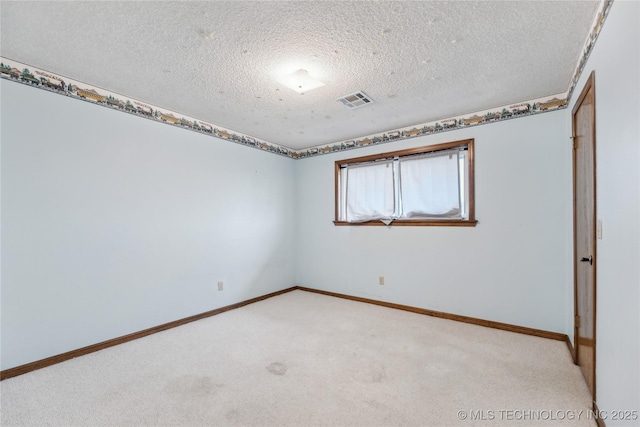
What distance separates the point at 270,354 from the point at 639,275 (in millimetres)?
2440

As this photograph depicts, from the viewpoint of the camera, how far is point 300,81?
239 cm

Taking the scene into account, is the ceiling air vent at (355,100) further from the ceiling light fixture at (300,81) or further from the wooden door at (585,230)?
the wooden door at (585,230)

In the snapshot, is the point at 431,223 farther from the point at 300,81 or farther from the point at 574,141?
the point at 300,81

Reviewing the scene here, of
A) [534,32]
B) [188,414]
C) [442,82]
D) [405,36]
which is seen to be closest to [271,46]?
[405,36]

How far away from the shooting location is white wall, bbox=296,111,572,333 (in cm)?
288

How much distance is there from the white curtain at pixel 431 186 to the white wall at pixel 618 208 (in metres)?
1.80

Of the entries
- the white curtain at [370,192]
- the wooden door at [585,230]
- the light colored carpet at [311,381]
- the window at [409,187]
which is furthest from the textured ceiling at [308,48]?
the light colored carpet at [311,381]

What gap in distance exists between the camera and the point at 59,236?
2451mm

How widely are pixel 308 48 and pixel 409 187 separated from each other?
238 cm

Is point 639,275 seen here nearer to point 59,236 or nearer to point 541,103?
point 541,103

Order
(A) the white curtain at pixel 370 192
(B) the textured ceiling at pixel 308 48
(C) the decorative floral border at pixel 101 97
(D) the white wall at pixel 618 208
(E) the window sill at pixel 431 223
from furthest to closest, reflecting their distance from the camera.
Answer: (A) the white curtain at pixel 370 192 < (E) the window sill at pixel 431 223 < (C) the decorative floral border at pixel 101 97 < (B) the textured ceiling at pixel 308 48 < (D) the white wall at pixel 618 208

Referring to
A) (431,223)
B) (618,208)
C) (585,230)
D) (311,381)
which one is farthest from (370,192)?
(618,208)

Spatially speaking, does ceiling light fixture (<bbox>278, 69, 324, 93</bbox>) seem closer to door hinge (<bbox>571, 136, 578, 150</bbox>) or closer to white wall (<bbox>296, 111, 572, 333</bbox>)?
white wall (<bbox>296, 111, 572, 333</bbox>)

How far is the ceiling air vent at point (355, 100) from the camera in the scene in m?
2.82
